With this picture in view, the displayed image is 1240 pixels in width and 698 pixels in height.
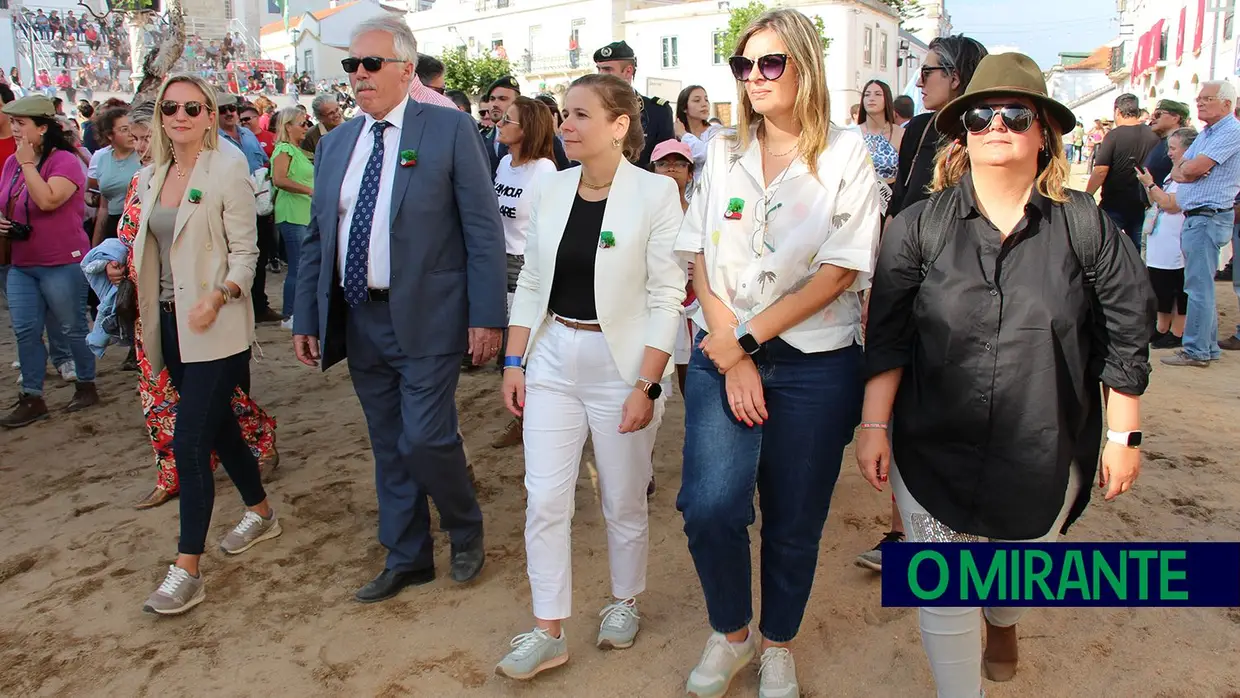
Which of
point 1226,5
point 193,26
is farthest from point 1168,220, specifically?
point 193,26

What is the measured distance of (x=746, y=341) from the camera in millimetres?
Result: 2525

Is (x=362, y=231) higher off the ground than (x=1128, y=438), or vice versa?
(x=362, y=231)

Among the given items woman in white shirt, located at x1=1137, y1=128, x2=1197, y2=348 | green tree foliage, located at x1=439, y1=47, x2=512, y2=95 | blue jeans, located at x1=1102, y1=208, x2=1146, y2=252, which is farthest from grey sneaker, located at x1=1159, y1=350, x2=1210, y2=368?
green tree foliage, located at x1=439, y1=47, x2=512, y2=95

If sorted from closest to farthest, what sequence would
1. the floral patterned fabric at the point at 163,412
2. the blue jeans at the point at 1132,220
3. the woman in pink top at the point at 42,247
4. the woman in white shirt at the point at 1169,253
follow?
the floral patterned fabric at the point at 163,412 → the woman in pink top at the point at 42,247 → the woman in white shirt at the point at 1169,253 → the blue jeans at the point at 1132,220

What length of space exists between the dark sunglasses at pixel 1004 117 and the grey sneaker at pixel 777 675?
166cm

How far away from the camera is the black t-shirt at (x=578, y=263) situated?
2984 mm

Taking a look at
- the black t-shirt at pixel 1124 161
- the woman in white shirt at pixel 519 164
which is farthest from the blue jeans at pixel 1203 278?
the woman in white shirt at pixel 519 164

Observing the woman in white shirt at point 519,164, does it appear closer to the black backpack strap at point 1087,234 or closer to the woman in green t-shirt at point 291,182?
the woman in green t-shirt at point 291,182

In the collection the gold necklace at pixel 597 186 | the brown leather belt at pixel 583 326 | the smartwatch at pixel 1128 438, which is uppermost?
the gold necklace at pixel 597 186

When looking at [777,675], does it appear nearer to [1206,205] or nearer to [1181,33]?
[1206,205]

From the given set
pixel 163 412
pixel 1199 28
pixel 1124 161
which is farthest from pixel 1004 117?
pixel 1199 28

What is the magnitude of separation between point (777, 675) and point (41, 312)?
6035mm

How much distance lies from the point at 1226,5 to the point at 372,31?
2199cm

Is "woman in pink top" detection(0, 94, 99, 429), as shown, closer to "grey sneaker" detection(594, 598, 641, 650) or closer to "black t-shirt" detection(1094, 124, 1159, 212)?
"grey sneaker" detection(594, 598, 641, 650)
